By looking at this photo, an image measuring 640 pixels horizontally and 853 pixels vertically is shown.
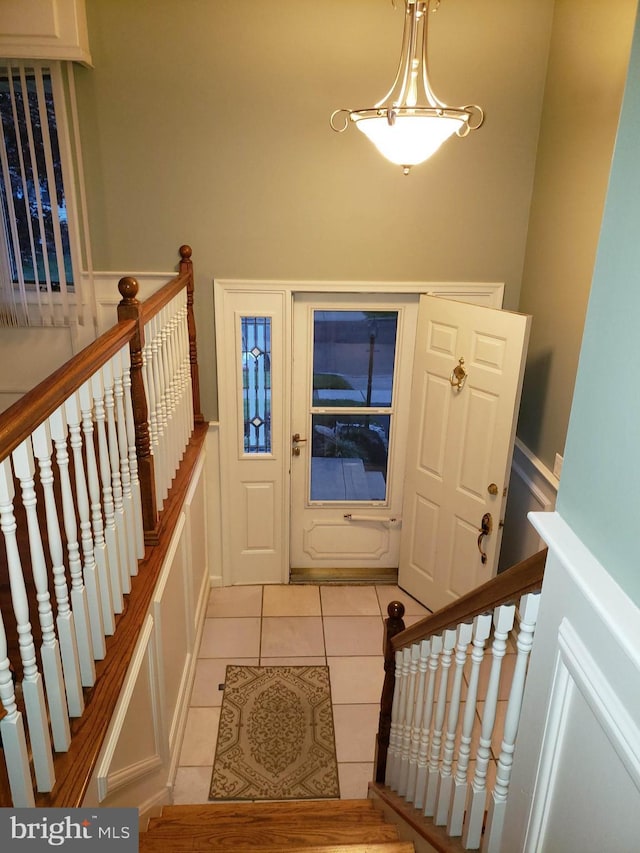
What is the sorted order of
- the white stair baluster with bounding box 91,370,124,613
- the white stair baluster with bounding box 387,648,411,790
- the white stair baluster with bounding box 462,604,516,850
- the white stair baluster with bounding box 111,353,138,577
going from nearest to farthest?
the white stair baluster with bounding box 462,604,516,850
the white stair baluster with bounding box 91,370,124,613
the white stair baluster with bounding box 111,353,138,577
the white stair baluster with bounding box 387,648,411,790

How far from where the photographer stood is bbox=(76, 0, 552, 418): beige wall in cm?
335

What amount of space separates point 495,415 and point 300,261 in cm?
147

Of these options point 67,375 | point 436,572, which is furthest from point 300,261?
point 67,375

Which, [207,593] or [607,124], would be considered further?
[207,593]

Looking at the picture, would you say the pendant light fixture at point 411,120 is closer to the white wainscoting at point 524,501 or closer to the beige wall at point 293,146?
the beige wall at point 293,146

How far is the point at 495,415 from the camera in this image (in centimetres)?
354

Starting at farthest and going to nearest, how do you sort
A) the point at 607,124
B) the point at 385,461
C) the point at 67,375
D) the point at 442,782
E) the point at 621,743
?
the point at 385,461, the point at 607,124, the point at 442,782, the point at 67,375, the point at 621,743

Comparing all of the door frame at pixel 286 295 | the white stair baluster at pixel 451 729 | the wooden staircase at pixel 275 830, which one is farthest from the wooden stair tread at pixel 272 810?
the door frame at pixel 286 295

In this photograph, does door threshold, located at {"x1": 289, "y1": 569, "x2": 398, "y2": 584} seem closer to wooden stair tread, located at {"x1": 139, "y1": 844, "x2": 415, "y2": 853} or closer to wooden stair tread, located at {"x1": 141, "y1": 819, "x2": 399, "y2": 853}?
wooden stair tread, located at {"x1": 141, "y1": 819, "x2": 399, "y2": 853}


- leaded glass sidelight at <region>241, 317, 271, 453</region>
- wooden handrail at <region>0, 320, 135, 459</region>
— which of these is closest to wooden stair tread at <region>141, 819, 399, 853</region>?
wooden handrail at <region>0, 320, 135, 459</region>

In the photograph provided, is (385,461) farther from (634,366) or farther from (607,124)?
(634,366)

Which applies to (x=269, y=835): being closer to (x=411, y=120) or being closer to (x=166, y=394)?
(x=166, y=394)

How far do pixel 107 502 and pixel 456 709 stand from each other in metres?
1.21

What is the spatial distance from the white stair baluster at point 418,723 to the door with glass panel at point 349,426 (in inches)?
89.0
